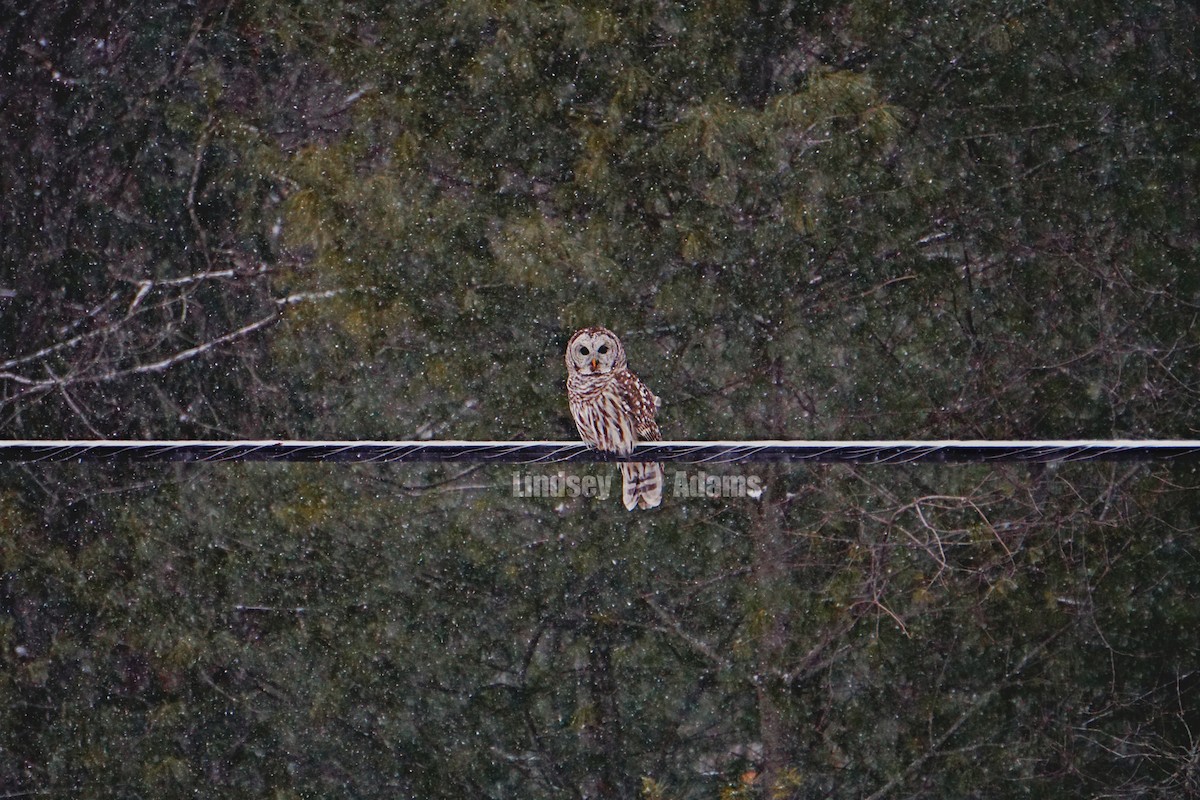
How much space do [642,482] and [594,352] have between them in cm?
35

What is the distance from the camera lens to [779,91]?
2588 millimetres

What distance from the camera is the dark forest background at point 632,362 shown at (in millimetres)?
2586

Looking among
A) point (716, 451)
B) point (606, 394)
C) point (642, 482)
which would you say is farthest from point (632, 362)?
point (716, 451)

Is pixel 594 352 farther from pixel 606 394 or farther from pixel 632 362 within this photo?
pixel 632 362

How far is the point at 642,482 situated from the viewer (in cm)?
233

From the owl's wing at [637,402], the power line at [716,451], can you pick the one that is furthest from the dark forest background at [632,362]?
the power line at [716,451]

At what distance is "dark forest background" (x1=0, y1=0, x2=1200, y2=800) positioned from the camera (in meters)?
2.59

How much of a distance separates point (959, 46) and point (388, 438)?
1.64 meters

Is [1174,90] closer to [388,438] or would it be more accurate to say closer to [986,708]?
[986,708]

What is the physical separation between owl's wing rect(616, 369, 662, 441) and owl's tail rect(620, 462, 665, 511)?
0.51 ft

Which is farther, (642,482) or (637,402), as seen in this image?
(642,482)

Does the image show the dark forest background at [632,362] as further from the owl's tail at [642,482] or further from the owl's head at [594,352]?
the owl's head at [594,352]

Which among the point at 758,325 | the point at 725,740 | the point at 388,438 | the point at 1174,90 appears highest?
the point at 1174,90

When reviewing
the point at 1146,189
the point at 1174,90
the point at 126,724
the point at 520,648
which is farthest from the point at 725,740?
the point at 1174,90
